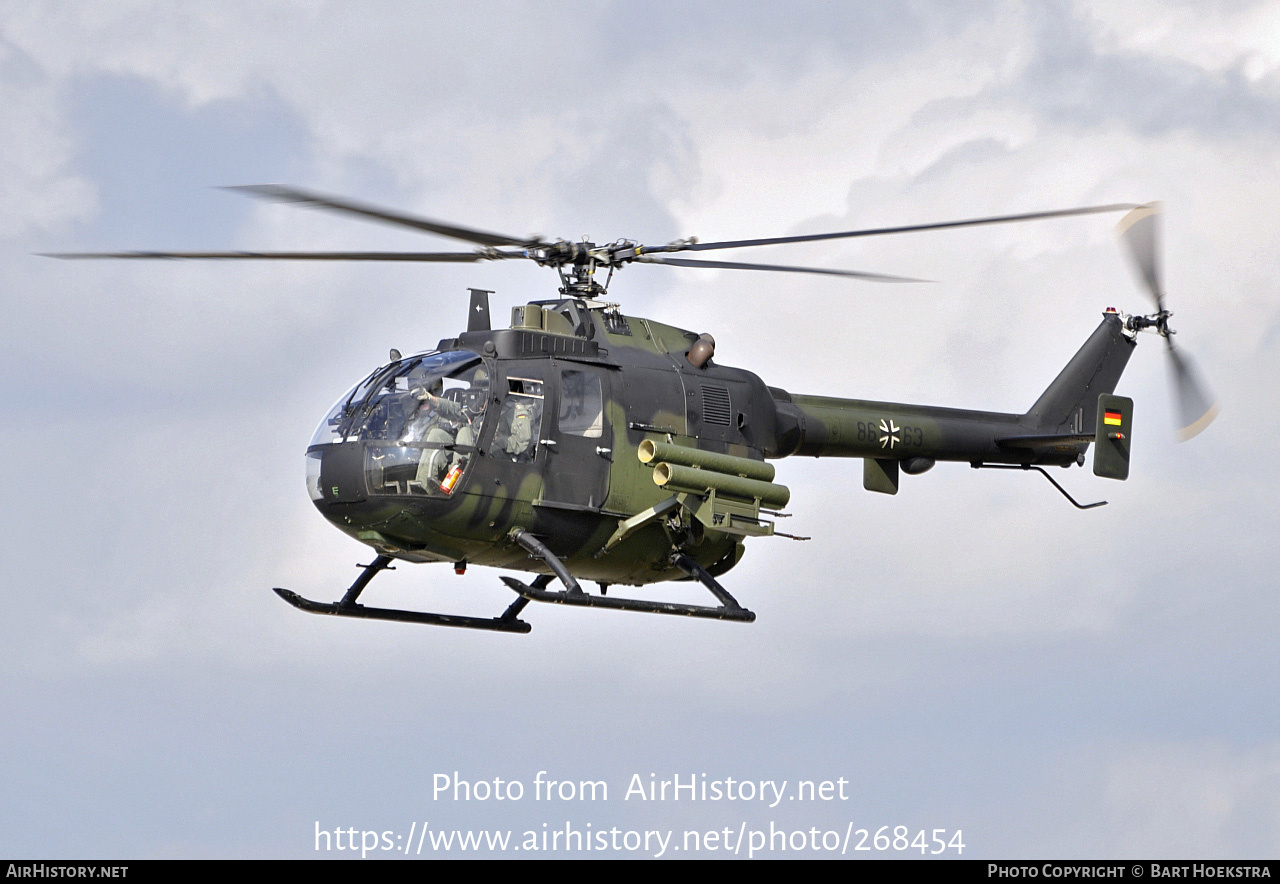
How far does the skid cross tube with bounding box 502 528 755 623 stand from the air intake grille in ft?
6.83

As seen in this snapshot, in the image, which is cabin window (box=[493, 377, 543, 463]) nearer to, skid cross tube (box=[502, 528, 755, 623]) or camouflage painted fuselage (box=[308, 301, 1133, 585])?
camouflage painted fuselage (box=[308, 301, 1133, 585])

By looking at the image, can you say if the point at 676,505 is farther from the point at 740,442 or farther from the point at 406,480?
the point at 406,480

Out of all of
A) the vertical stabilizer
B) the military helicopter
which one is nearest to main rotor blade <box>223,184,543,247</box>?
the military helicopter

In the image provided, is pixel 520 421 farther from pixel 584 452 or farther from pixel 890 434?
pixel 890 434

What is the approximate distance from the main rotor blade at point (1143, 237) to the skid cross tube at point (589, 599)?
31.1 ft

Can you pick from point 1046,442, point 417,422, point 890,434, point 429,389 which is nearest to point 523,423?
point 429,389

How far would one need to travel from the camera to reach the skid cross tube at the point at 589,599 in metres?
19.8

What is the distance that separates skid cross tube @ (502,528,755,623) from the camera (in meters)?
19.8

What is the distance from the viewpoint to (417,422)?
65.4 feet

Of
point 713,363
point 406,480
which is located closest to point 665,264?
point 713,363

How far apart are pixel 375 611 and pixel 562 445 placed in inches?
125

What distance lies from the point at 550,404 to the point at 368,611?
3450 millimetres

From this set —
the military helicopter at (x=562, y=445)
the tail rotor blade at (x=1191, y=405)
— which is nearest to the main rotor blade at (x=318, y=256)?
the military helicopter at (x=562, y=445)

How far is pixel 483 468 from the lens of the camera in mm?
20078
